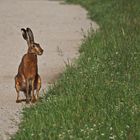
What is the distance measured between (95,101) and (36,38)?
23.5 ft

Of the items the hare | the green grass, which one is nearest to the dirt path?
the hare

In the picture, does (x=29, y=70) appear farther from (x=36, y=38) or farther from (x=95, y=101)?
(x=36, y=38)

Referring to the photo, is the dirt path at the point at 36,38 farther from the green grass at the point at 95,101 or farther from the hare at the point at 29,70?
the green grass at the point at 95,101

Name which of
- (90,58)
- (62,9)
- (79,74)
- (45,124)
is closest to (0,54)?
(90,58)

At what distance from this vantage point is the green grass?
249 inches

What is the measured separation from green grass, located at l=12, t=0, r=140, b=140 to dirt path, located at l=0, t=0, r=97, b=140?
1.50ft

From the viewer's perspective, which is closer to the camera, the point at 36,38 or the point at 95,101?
the point at 95,101

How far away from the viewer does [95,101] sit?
23.7 ft

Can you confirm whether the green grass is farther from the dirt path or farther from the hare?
the dirt path

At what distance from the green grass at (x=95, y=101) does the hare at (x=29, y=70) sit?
255mm

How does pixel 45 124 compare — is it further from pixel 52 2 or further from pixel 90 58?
pixel 52 2

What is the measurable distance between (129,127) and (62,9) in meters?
14.1

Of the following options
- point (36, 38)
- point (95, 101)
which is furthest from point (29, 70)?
point (36, 38)

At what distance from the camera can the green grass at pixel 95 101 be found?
6328mm
